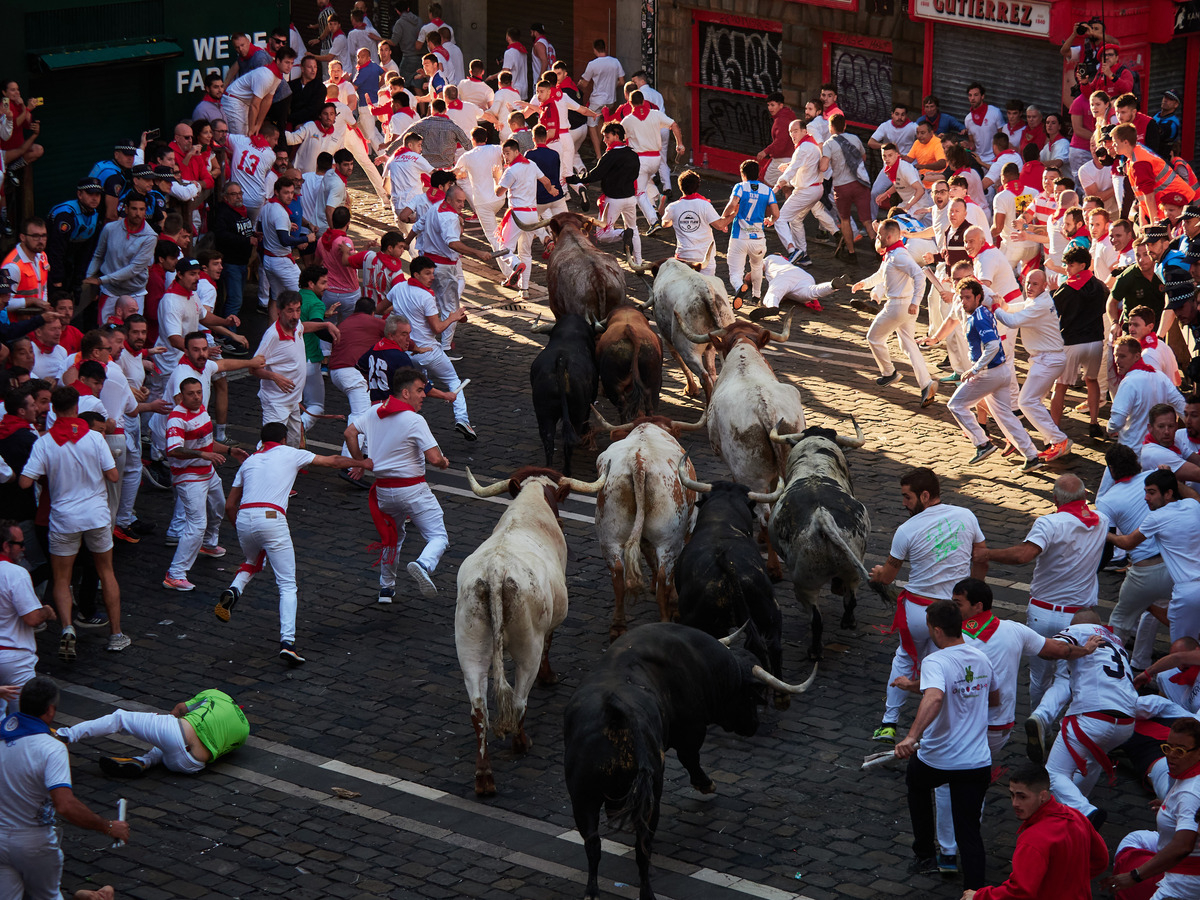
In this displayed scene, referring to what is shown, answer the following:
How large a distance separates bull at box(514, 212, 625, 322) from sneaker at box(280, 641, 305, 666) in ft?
20.4

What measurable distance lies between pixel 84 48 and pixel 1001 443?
13.4 meters

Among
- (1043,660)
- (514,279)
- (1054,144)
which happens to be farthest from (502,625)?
(1054,144)

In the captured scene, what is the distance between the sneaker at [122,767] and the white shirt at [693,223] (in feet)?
36.9

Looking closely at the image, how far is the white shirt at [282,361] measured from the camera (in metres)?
14.6

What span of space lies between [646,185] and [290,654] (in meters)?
13.7

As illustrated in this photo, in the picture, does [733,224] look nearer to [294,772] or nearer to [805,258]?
[805,258]

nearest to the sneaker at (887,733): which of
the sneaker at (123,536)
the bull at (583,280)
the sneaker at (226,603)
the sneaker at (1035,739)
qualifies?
the sneaker at (1035,739)

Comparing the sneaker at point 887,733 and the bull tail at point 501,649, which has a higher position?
the bull tail at point 501,649

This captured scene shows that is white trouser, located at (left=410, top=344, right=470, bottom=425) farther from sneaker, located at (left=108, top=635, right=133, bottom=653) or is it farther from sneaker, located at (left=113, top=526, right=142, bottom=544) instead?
sneaker, located at (left=108, top=635, right=133, bottom=653)

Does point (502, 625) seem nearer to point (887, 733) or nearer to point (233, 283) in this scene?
point (887, 733)

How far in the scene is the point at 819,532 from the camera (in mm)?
11297

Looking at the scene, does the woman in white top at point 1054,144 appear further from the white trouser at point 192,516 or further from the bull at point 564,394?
the white trouser at point 192,516

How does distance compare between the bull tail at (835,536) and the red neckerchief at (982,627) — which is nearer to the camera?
the red neckerchief at (982,627)

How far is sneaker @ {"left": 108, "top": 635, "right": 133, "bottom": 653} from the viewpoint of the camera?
12.2 metres
